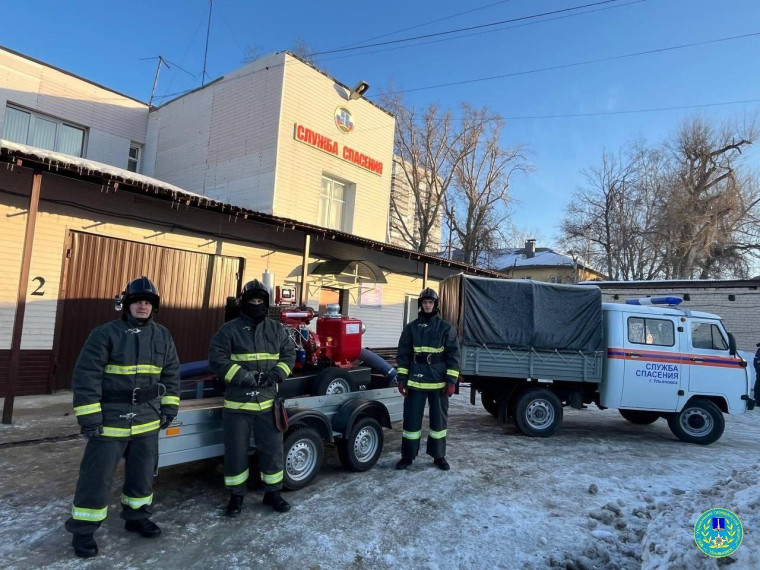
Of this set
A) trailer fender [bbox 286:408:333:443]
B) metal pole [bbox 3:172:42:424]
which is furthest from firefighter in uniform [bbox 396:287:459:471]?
metal pole [bbox 3:172:42:424]

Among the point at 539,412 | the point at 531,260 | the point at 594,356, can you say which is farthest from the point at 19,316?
the point at 531,260

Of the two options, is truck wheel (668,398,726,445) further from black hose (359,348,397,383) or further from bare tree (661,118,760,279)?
bare tree (661,118,760,279)

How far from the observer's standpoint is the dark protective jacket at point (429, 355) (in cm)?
554

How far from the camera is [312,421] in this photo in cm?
483

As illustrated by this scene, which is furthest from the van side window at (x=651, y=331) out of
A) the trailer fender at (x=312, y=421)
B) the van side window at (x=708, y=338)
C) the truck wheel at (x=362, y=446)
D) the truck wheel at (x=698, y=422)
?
the trailer fender at (x=312, y=421)

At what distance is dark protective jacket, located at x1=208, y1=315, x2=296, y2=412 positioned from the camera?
13.2ft

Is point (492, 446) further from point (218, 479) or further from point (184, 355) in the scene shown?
point (184, 355)

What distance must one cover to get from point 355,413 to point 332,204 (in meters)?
10.8

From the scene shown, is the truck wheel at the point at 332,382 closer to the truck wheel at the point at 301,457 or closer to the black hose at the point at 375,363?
the truck wheel at the point at 301,457

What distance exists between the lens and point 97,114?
47.0 feet

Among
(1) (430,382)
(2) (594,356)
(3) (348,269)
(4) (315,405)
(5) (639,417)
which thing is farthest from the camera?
(3) (348,269)

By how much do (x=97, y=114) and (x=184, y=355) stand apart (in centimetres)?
902

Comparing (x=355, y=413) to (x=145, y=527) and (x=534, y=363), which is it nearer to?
(x=145, y=527)

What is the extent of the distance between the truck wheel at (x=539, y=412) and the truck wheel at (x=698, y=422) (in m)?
1.96
